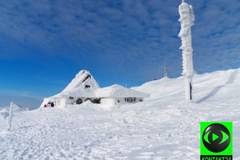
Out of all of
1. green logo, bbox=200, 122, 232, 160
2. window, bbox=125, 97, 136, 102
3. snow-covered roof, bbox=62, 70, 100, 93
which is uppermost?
snow-covered roof, bbox=62, 70, 100, 93

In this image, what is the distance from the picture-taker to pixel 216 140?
3.24 meters

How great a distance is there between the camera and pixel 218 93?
95.5ft

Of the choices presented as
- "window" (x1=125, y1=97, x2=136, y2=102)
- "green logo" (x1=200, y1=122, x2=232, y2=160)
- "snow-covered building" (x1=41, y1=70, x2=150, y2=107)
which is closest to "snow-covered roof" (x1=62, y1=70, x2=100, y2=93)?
"snow-covered building" (x1=41, y1=70, x2=150, y2=107)

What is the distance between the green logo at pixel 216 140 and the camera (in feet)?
Answer: 10.4

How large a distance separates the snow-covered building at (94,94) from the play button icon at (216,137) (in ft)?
125

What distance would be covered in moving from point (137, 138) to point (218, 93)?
64.6ft

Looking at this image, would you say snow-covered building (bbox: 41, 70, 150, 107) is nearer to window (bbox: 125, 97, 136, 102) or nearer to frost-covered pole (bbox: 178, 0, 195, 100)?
window (bbox: 125, 97, 136, 102)

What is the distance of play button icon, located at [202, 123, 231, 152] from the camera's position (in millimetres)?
3170

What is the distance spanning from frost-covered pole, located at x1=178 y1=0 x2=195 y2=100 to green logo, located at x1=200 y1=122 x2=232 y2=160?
81.8ft

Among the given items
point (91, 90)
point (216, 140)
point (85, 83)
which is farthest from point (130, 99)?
point (216, 140)

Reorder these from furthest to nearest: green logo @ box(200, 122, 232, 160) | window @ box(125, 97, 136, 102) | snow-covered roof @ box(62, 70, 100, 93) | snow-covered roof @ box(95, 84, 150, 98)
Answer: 1. snow-covered roof @ box(62, 70, 100, 93)
2. window @ box(125, 97, 136, 102)
3. snow-covered roof @ box(95, 84, 150, 98)
4. green logo @ box(200, 122, 232, 160)

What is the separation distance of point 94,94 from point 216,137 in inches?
1750

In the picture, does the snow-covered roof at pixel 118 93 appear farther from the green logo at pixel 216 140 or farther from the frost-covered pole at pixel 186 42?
the green logo at pixel 216 140

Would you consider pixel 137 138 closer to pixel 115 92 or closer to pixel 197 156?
pixel 197 156
